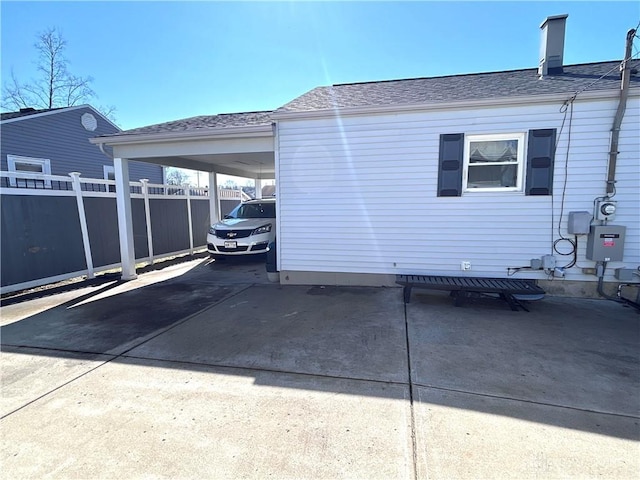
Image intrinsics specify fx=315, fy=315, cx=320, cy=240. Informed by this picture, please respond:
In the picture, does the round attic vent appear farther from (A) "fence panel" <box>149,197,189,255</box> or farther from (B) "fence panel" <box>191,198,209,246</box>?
(A) "fence panel" <box>149,197,189,255</box>

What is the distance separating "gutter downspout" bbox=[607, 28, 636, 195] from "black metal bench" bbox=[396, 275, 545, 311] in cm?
193

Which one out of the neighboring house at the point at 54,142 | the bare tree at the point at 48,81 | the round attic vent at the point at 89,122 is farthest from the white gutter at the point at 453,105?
the bare tree at the point at 48,81

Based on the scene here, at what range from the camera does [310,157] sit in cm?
585

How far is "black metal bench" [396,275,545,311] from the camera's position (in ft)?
15.2

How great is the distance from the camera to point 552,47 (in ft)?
20.3

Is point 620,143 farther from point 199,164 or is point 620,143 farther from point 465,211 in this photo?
point 199,164

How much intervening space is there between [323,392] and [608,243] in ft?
16.5

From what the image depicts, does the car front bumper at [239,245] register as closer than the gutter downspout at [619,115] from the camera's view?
No

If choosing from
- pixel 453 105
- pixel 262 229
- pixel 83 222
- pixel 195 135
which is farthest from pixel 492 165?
pixel 83 222

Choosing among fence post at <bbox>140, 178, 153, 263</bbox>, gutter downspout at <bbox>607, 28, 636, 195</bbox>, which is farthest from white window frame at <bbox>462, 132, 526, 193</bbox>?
fence post at <bbox>140, 178, 153, 263</bbox>

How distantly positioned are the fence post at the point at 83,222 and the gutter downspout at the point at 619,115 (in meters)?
9.67

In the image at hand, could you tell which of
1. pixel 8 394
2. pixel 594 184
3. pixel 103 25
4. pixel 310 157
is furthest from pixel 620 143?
pixel 103 25

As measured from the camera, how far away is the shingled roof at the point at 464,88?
200 inches

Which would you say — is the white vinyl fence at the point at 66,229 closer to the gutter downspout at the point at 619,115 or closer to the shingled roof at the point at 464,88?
the shingled roof at the point at 464,88
